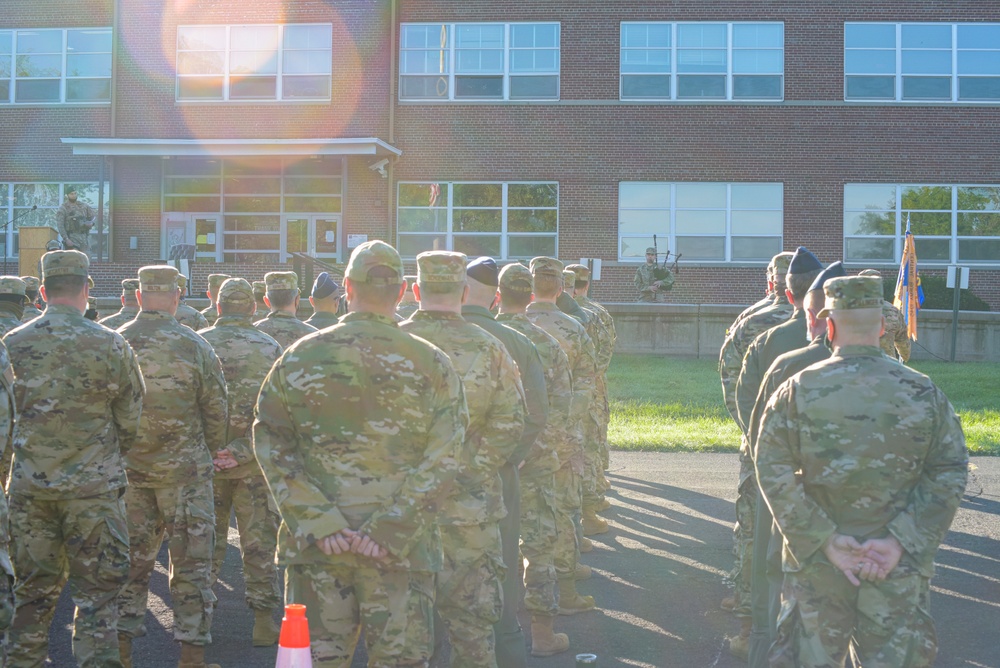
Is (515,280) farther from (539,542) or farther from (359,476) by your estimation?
(359,476)

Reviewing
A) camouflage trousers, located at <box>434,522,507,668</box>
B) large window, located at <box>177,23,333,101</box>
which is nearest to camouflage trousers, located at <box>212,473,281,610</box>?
camouflage trousers, located at <box>434,522,507,668</box>

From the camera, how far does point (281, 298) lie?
8.13 metres

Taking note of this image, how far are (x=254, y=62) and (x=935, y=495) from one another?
28432 millimetres

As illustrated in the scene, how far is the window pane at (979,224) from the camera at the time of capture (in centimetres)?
2950

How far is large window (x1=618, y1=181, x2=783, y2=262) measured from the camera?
2934 centimetres

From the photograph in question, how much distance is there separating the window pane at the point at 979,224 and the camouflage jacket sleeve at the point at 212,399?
2732 cm

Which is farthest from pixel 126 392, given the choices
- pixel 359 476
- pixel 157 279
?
pixel 359 476

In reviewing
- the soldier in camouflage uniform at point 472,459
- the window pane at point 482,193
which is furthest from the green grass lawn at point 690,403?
the soldier in camouflage uniform at point 472,459

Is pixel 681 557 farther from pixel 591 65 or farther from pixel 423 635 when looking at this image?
pixel 591 65

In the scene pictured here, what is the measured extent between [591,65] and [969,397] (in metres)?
14.1

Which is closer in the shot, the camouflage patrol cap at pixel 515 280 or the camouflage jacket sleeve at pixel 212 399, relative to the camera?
the camouflage jacket sleeve at pixel 212 399

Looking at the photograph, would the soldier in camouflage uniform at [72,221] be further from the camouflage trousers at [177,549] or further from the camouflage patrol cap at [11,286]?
the camouflage trousers at [177,549]

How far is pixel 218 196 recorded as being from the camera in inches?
1202

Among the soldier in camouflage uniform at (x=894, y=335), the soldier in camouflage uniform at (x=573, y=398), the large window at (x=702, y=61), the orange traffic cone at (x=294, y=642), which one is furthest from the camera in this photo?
the large window at (x=702, y=61)
